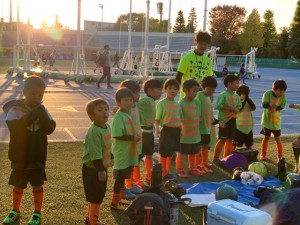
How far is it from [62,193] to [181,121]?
2.19 meters

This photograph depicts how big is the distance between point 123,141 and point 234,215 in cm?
203

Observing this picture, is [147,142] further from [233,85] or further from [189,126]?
[233,85]

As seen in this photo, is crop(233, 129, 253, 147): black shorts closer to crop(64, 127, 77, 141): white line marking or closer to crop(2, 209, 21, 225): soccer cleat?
crop(64, 127, 77, 141): white line marking

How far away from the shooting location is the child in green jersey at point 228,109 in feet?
26.6

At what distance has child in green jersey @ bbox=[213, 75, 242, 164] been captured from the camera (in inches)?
319

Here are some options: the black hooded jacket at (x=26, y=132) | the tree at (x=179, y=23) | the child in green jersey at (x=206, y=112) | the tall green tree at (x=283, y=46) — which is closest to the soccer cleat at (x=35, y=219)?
the black hooded jacket at (x=26, y=132)

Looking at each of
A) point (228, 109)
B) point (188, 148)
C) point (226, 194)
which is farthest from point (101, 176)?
point (228, 109)

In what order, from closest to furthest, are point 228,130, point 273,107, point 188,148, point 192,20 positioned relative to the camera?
1. point 188,148
2. point 228,130
3. point 273,107
4. point 192,20

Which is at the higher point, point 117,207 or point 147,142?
point 147,142

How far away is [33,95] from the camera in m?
4.93

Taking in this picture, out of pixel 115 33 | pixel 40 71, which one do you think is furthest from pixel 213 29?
pixel 40 71

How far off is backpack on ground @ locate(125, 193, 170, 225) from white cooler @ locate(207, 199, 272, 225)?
0.45 m

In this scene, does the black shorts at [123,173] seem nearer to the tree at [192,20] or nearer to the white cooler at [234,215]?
the white cooler at [234,215]

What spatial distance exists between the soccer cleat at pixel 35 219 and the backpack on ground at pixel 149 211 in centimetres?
127
